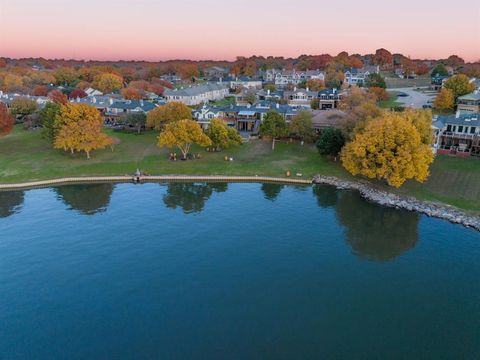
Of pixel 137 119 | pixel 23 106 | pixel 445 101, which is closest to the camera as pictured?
pixel 137 119

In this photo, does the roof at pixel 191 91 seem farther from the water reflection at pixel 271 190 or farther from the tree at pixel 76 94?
the water reflection at pixel 271 190

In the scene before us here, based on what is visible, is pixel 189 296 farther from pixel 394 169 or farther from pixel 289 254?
pixel 394 169

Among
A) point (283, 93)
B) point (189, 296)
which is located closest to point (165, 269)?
point (189, 296)

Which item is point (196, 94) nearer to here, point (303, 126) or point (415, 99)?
point (303, 126)

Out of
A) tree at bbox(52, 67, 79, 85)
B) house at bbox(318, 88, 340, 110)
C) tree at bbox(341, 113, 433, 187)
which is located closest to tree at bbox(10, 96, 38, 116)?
tree at bbox(52, 67, 79, 85)

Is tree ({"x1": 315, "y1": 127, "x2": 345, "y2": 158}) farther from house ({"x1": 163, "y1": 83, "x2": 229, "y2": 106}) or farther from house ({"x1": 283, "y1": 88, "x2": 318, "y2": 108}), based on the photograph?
house ({"x1": 163, "y1": 83, "x2": 229, "y2": 106})

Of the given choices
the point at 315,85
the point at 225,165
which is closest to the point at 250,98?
the point at 315,85
